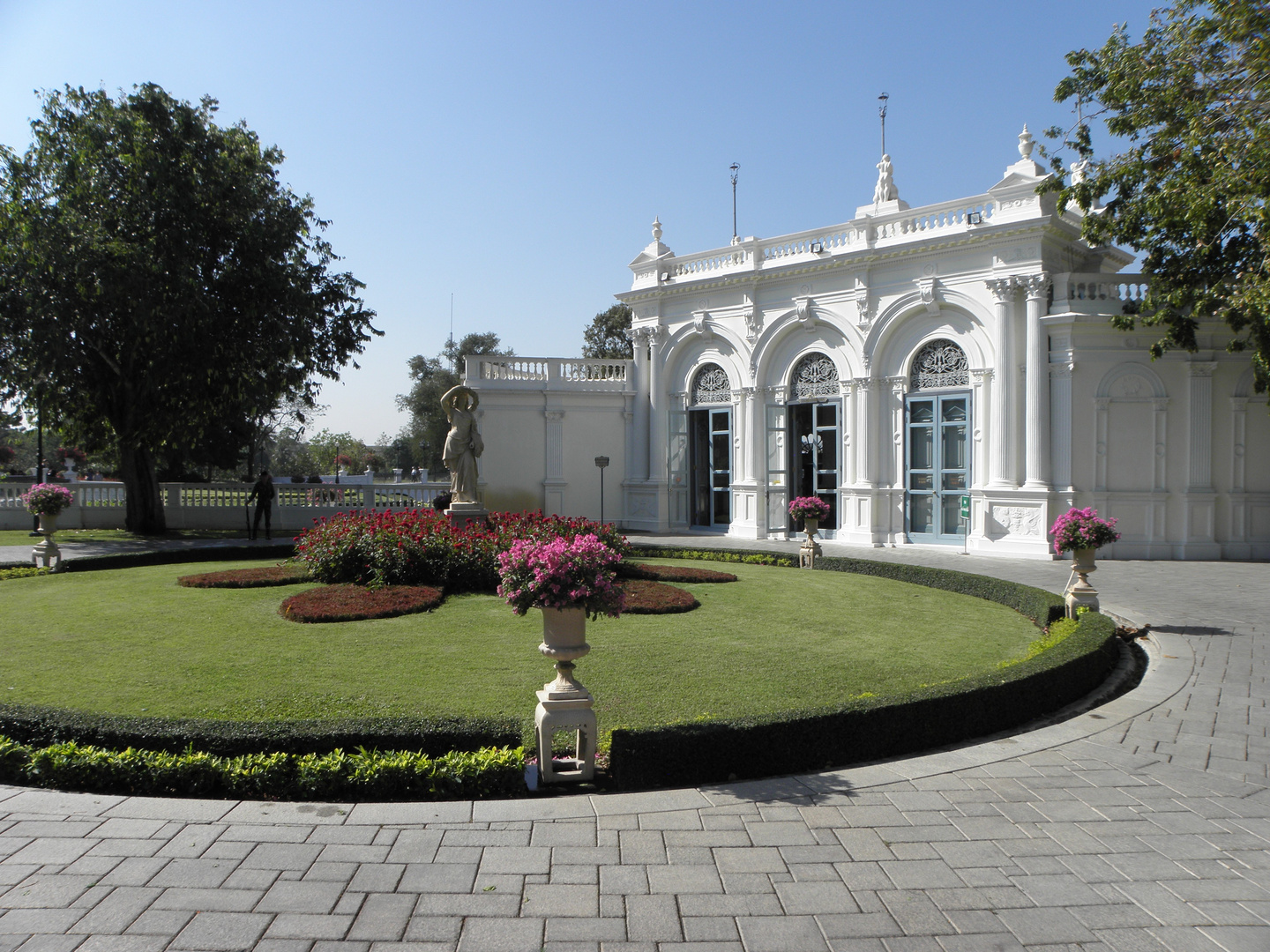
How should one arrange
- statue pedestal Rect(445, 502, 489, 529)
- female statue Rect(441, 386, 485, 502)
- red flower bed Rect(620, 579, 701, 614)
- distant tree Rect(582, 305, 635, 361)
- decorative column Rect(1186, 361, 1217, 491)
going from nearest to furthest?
red flower bed Rect(620, 579, 701, 614) < statue pedestal Rect(445, 502, 489, 529) < female statue Rect(441, 386, 485, 502) < decorative column Rect(1186, 361, 1217, 491) < distant tree Rect(582, 305, 635, 361)

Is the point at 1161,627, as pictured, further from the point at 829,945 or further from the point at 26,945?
the point at 26,945

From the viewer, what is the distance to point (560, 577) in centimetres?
543

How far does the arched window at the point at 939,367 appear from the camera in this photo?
773 inches

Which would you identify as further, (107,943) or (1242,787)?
(1242,787)

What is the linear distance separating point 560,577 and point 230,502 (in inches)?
940

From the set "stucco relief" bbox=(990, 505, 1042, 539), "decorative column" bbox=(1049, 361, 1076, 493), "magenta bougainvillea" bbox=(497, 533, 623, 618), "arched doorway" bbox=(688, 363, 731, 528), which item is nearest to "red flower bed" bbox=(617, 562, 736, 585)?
"stucco relief" bbox=(990, 505, 1042, 539)

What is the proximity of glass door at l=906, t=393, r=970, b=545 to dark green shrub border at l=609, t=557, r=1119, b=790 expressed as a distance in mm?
12558

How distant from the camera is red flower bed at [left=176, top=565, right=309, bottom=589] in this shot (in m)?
13.7

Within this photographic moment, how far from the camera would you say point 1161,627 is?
1038 centimetres

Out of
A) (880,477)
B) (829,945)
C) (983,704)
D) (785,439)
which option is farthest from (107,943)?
(785,439)

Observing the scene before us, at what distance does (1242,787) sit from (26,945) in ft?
21.0

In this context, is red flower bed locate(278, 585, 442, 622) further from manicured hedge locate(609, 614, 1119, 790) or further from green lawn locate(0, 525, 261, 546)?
green lawn locate(0, 525, 261, 546)

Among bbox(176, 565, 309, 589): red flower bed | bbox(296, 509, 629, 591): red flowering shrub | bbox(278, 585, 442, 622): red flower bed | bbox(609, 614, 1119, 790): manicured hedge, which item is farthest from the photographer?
bbox(176, 565, 309, 589): red flower bed

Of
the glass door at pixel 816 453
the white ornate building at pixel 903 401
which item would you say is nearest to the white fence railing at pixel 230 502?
the white ornate building at pixel 903 401
